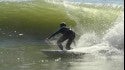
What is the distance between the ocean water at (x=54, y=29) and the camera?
2027cm

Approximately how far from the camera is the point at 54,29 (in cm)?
3700

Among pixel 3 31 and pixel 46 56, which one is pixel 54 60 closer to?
pixel 46 56

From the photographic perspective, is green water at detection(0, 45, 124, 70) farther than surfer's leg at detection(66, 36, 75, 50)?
No

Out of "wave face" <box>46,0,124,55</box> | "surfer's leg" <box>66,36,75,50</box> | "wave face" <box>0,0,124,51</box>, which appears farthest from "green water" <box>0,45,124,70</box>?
"wave face" <box>0,0,124,51</box>

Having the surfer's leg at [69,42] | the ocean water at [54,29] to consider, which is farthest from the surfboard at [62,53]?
the surfer's leg at [69,42]

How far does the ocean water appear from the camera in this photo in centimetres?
2027

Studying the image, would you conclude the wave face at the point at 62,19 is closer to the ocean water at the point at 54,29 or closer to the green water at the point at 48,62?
the ocean water at the point at 54,29

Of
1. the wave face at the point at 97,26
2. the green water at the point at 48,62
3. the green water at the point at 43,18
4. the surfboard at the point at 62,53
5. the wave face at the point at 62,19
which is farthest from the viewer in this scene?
the green water at the point at 43,18

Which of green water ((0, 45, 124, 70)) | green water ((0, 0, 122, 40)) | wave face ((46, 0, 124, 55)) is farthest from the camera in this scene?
green water ((0, 0, 122, 40))

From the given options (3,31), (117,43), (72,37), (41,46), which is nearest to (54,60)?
(72,37)

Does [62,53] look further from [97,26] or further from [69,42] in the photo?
[97,26]

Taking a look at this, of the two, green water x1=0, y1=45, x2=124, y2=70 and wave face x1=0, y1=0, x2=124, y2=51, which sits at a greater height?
green water x1=0, y1=45, x2=124, y2=70

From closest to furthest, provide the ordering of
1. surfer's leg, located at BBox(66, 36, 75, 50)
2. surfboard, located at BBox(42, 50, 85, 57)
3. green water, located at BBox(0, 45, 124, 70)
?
green water, located at BBox(0, 45, 124, 70)
surfboard, located at BBox(42, 50, 85, 57)
surfer's leg, located at BBox(66, 36, 75, 50)

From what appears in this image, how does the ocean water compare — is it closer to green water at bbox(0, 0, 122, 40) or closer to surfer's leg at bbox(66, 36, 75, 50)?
green water at bbox(0, 0, 122, 40)
